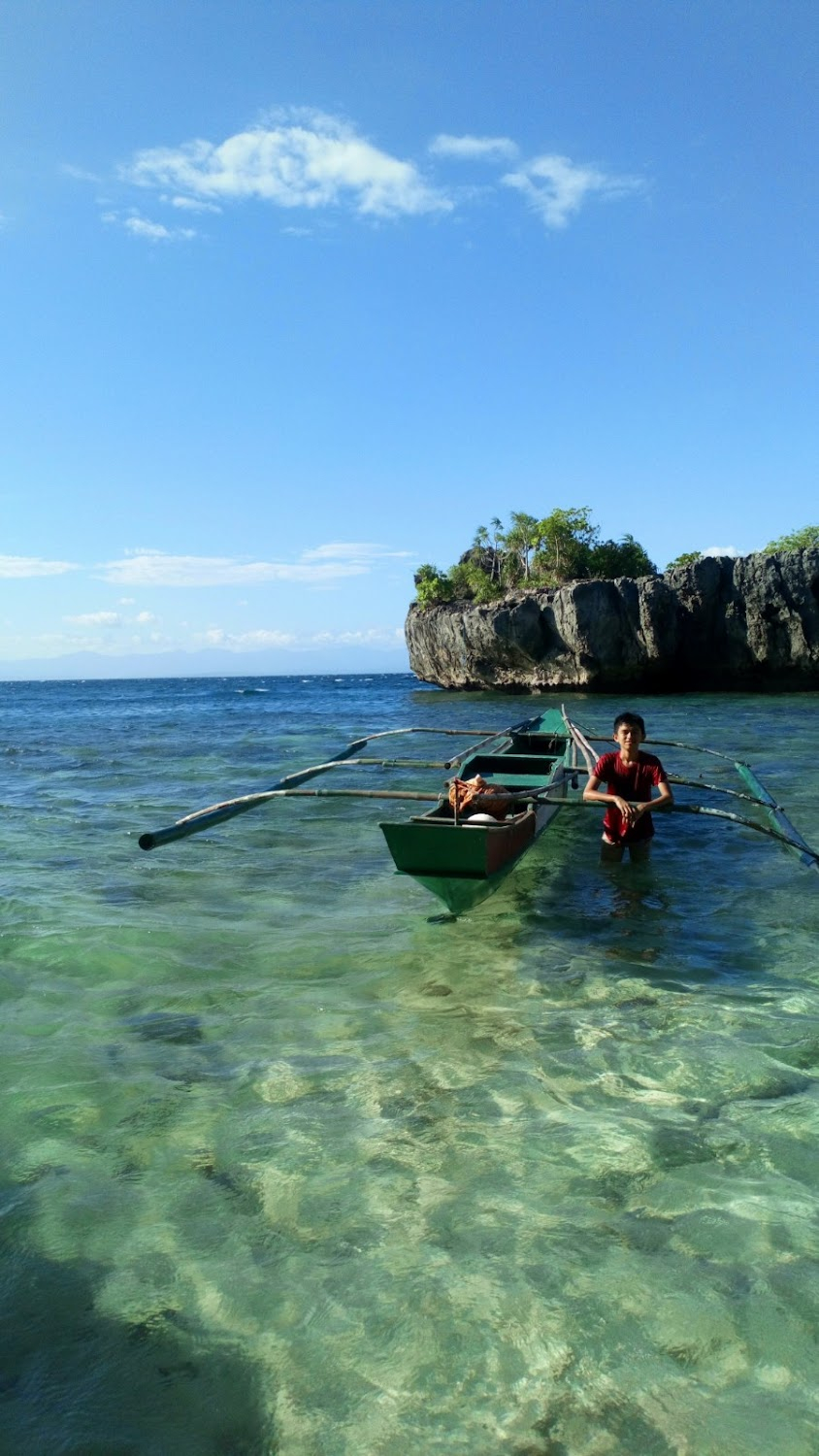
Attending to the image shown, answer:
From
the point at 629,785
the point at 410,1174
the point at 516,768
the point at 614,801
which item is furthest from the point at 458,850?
the point at 516,768

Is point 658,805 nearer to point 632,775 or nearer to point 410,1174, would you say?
point 632,775

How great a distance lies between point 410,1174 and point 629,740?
607cm

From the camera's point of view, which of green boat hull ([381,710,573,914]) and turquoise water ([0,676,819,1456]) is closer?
turquoise water ([0,676,819,1456])

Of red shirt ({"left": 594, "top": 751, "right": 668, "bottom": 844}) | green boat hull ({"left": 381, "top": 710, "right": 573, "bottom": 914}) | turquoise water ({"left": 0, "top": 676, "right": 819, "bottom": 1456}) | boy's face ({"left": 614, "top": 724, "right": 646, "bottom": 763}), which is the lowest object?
turquoise water ({"left": 0, "top": 676, "right": 819, "bottom": 1456})

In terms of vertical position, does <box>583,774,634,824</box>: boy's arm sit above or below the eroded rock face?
below

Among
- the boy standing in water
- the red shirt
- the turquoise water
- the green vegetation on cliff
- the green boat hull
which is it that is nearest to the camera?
the turquoise water

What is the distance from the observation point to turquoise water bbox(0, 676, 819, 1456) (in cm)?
328

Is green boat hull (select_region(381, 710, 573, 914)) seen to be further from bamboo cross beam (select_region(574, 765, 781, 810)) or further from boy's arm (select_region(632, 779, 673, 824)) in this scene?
bamboo cross beam (select_region(574, 765, 781, 810))

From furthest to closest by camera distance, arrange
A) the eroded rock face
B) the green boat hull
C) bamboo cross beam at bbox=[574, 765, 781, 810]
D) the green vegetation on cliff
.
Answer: the green vegetation on cliff → the eroded rock face → bamboo cross beam at bbox=[574, 765, 781, 810] → the green boat hull

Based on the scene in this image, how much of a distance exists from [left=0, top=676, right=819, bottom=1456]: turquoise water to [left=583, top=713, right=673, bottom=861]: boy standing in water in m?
0.93

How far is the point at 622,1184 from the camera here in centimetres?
453

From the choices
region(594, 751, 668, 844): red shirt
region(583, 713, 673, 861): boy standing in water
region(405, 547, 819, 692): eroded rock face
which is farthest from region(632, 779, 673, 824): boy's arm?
region(405, 547, 819, 692): eroded rock face

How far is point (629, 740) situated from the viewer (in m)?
9.70

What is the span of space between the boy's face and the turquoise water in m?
1.67
